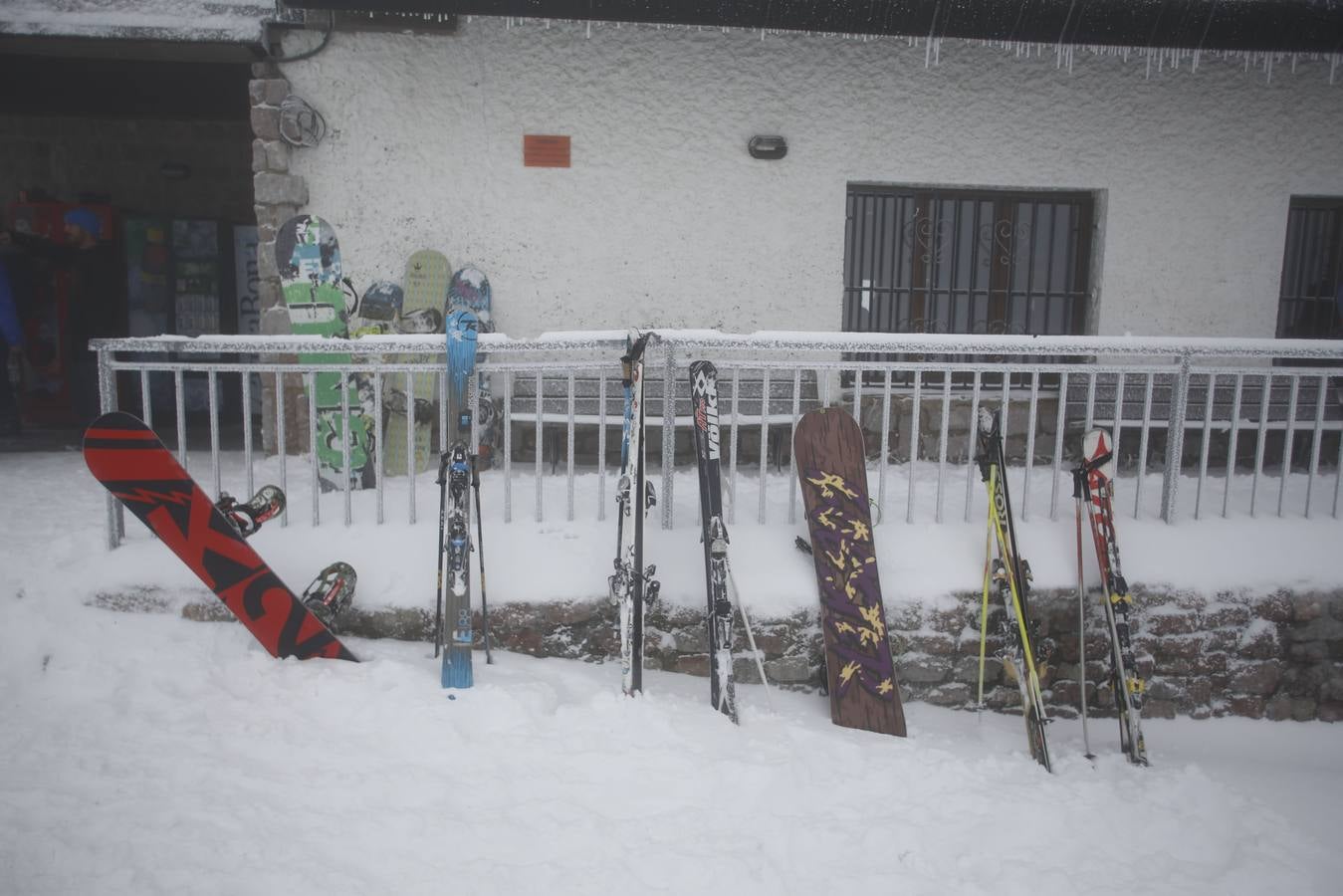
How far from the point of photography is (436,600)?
10.4 feet

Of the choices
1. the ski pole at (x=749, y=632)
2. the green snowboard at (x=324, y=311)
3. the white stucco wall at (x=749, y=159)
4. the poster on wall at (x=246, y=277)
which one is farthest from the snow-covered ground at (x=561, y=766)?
the poster on wall at (x=246, y=277)

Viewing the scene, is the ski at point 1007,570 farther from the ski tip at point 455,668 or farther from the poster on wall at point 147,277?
the poster on wall at point 147,277

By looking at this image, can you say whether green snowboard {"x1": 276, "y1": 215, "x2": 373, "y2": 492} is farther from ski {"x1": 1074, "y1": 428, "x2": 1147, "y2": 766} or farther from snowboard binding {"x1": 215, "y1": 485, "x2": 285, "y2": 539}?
ski {"x1": 1074, "y1": 428, "x2": 1147, "y2": 766}

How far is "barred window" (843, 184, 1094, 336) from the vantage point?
5.81 metres

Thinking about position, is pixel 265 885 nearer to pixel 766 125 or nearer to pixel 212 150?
pixel 766 125

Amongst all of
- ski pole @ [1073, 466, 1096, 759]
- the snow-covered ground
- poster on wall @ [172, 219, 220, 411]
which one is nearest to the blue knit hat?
poster on wall @ [172, 219, 220, 411]

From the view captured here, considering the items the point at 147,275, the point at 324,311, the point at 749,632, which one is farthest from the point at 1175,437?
the point at 147,275

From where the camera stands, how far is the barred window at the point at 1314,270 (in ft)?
19.7

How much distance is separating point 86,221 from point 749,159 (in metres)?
5.65

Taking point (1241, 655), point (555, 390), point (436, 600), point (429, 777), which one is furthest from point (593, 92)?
point (1241, 655)

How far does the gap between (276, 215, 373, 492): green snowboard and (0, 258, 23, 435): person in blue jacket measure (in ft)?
9.99

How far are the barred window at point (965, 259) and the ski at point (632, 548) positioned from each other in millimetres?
3352

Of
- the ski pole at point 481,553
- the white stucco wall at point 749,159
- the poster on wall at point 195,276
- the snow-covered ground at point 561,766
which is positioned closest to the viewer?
the snow-covered ground at point 561,766

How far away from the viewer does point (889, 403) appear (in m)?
3.62
